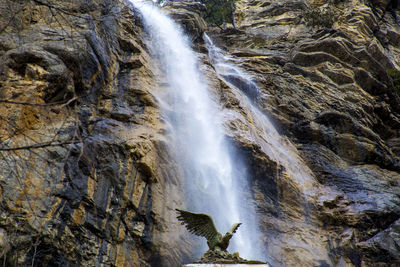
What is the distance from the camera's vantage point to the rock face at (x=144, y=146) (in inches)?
273

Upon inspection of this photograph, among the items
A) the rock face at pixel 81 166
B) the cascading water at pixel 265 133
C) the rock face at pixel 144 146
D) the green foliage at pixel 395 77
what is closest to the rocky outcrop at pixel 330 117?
the rock face at pixel 144 146

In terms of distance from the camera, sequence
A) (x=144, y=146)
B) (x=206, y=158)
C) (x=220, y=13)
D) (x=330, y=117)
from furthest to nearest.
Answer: (x=220, y=13) < (x=330, y=117) < (x=206, y=158) < (x=144, y=146)

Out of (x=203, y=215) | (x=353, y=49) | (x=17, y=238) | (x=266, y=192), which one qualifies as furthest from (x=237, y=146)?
(x=353, y=49)

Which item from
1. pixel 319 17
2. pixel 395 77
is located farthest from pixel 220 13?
pixel 395 77

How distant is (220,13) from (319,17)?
7.05 meters

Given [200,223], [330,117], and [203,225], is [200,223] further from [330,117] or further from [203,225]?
[330,117]

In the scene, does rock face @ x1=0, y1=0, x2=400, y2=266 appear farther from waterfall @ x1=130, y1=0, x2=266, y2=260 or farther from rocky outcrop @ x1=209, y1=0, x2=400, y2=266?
waterfall @ x1=130, y1=0, x2=266, y2=260

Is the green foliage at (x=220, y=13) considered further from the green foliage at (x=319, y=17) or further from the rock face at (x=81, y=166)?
the rock face at (x=81, y=166)

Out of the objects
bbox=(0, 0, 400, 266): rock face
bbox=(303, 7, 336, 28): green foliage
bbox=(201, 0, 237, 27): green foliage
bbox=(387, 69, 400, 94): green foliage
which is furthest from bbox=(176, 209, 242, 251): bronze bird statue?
bbox=(201, 0, 237, 27): green foliage

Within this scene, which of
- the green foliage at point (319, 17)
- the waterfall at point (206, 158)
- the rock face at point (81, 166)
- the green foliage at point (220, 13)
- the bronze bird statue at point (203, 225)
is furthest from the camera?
the green foliage at point (220, 13)

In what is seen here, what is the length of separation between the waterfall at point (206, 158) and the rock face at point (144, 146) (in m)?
0.38

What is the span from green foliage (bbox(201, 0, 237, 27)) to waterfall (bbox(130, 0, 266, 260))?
13.6 metres

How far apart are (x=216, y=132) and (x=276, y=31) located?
1471 cm

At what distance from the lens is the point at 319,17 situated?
76.8 ft
